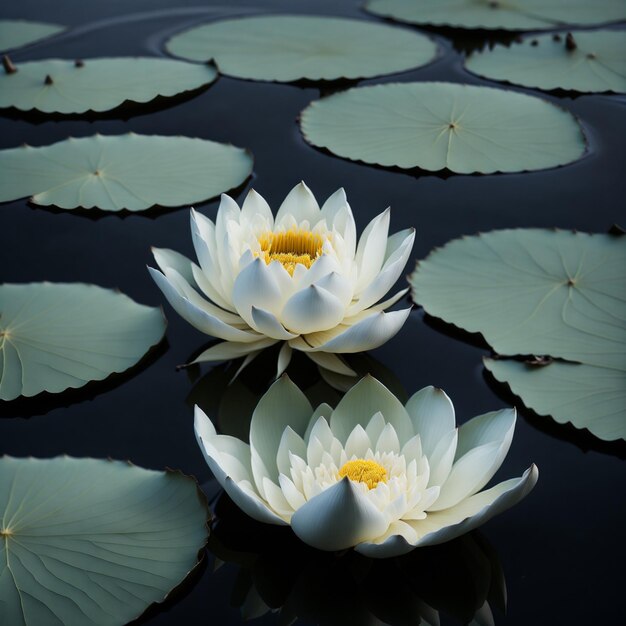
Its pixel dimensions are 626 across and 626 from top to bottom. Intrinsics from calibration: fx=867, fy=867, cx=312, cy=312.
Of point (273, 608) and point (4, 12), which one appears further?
point (4, 12)

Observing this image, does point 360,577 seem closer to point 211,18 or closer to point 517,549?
point 517,549

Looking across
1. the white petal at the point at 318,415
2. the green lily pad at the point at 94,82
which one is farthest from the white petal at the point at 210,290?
the green lily pad at the point at 94,82

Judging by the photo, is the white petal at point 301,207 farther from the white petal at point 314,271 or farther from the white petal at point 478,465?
the white petal at point 478,465

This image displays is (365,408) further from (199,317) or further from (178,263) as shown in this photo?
(178,263)

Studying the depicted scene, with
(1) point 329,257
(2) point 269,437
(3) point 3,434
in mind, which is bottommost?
(3) point 3,434

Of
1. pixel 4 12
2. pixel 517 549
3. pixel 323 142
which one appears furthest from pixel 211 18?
pixel 517 549

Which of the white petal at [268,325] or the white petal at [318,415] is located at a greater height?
the white petal at [268,325]
